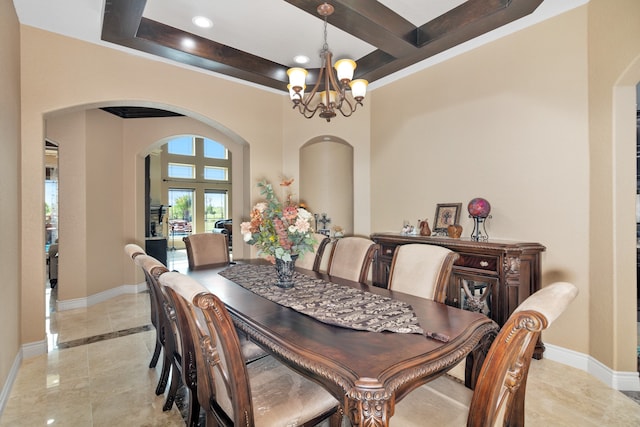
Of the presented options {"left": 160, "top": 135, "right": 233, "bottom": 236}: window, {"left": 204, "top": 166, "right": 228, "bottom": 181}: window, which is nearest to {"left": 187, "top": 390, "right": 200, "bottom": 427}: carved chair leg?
{"left": 160, "top": 135, "right": 233, "bottom": 236}: window

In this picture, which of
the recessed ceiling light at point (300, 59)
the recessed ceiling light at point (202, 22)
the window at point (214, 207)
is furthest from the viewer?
the window at point (214, 207)

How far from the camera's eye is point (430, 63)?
3629mm

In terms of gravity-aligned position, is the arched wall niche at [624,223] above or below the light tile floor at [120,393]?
above

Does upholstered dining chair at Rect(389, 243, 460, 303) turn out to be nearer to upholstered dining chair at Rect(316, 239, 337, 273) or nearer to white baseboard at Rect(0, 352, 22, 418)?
upholstered dining chair at Rect(316, 239, 337, 273)

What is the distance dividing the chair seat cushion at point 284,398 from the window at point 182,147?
11.2m

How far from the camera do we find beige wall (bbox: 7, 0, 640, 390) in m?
2.38

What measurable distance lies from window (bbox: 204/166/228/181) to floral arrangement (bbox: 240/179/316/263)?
35.2 feet

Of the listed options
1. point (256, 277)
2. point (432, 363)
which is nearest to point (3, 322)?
point (256, 277)

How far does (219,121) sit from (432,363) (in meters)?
3.76

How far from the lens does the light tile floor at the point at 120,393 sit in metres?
1.98

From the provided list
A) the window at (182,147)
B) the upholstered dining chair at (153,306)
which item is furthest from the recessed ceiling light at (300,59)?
the window at (182,147)

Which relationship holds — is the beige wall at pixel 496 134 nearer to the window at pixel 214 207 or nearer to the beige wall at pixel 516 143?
the beige wall at pixel 516 143

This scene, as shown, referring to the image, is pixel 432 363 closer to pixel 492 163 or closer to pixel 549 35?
pixel 492 163

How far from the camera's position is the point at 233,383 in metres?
1.23
